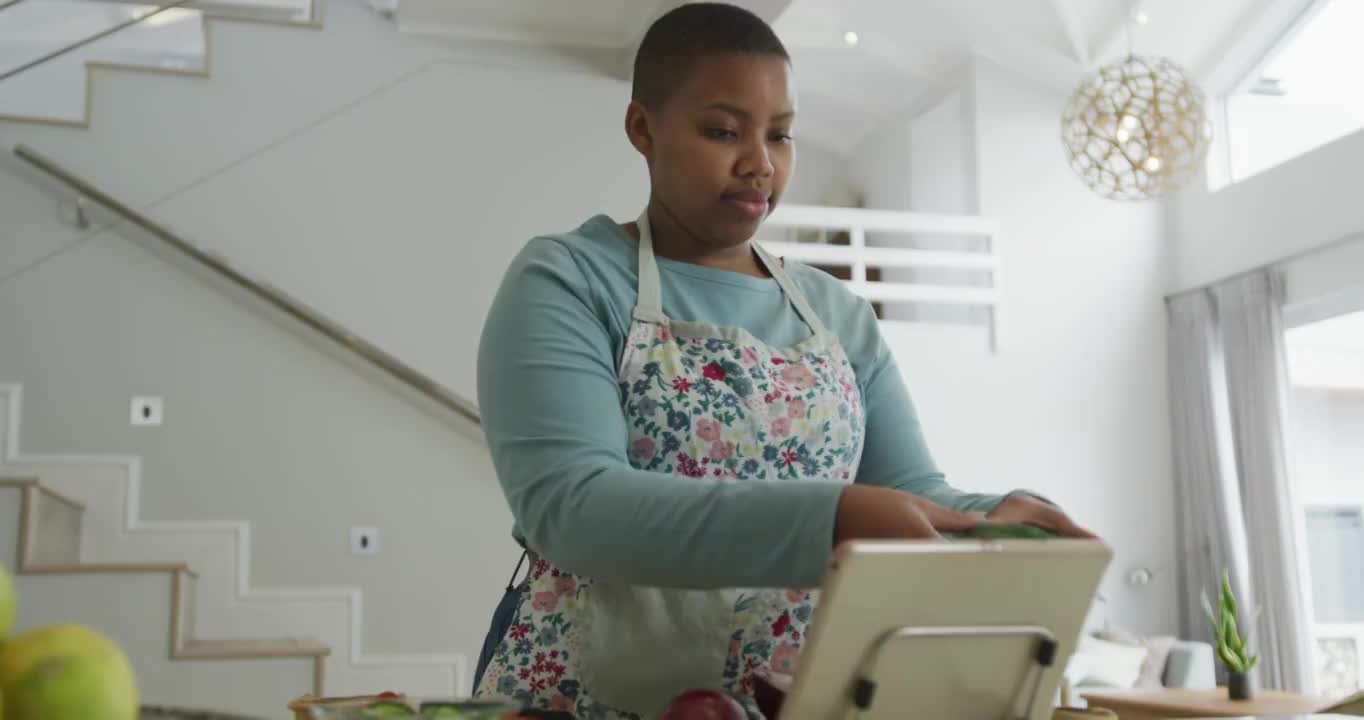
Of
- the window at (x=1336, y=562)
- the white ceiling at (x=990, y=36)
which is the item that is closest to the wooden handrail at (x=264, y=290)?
the white ceiling at (x=990, y=36)

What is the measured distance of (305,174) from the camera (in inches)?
193

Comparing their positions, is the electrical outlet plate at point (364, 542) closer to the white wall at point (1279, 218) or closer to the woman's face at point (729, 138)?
the woman's face at point (729, 138)

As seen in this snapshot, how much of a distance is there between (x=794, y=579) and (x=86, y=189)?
4.40 meters

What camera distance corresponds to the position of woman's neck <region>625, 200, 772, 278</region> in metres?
1.20

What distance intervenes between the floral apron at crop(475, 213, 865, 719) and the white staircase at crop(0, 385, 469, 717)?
122 inches

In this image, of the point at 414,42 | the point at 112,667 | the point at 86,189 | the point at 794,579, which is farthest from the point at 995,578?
the point at 414,42

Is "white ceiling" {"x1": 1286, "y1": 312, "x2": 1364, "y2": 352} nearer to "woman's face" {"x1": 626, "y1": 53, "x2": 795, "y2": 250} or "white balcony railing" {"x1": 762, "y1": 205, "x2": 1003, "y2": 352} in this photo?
"white balcony railing" {"x1": 762, "y1": 205, "x2": 1003, "y2": 352}

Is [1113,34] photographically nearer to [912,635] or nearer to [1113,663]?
[1113,663]

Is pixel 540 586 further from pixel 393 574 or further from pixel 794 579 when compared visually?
pixel 393 574

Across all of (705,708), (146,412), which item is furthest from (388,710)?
(146,412)

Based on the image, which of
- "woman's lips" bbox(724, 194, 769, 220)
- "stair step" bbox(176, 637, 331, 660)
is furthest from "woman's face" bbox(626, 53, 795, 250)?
"stair step" bbox(176, 637, 331, 660)

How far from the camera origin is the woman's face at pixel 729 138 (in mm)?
1111

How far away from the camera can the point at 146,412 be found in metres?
4.60

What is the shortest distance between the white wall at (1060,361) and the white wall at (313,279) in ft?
8.56
